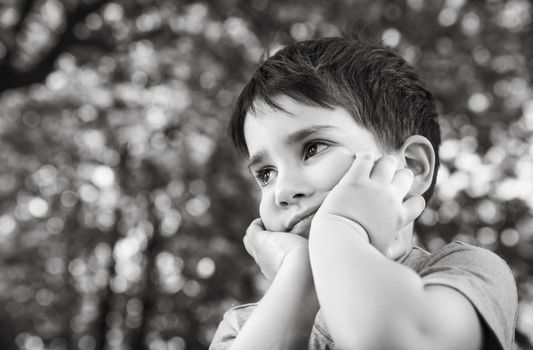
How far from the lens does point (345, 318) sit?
1004 millimetres

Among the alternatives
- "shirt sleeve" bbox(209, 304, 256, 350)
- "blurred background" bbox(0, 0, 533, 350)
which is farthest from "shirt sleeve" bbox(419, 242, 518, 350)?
"blurred background" bbox(0, 0, 533, 350)

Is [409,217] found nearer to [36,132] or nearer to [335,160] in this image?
[335,160]

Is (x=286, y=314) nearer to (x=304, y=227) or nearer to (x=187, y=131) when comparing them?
(x=304, y=227)

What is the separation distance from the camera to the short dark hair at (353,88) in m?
1.61

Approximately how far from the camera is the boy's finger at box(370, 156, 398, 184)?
4.24 ft

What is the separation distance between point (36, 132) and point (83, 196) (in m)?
1.52

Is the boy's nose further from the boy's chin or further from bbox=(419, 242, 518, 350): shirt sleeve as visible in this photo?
bbox=(419, 242, 518, 350): shirt sleeve

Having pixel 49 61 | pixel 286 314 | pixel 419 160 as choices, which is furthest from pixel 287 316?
pixel 49 61

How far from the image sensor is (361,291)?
1015mm

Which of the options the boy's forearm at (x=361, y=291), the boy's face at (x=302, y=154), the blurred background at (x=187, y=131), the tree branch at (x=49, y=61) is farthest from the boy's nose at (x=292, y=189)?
the tree branch at (x=49, y=61)

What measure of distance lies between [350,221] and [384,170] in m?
0.20

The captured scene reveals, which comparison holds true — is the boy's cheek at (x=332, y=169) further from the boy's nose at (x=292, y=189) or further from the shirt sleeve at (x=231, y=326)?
the shirt sleeve at (x=231, y=326)

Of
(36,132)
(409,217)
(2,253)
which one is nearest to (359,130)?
(409,217)

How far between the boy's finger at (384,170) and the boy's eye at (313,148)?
0.19 m
